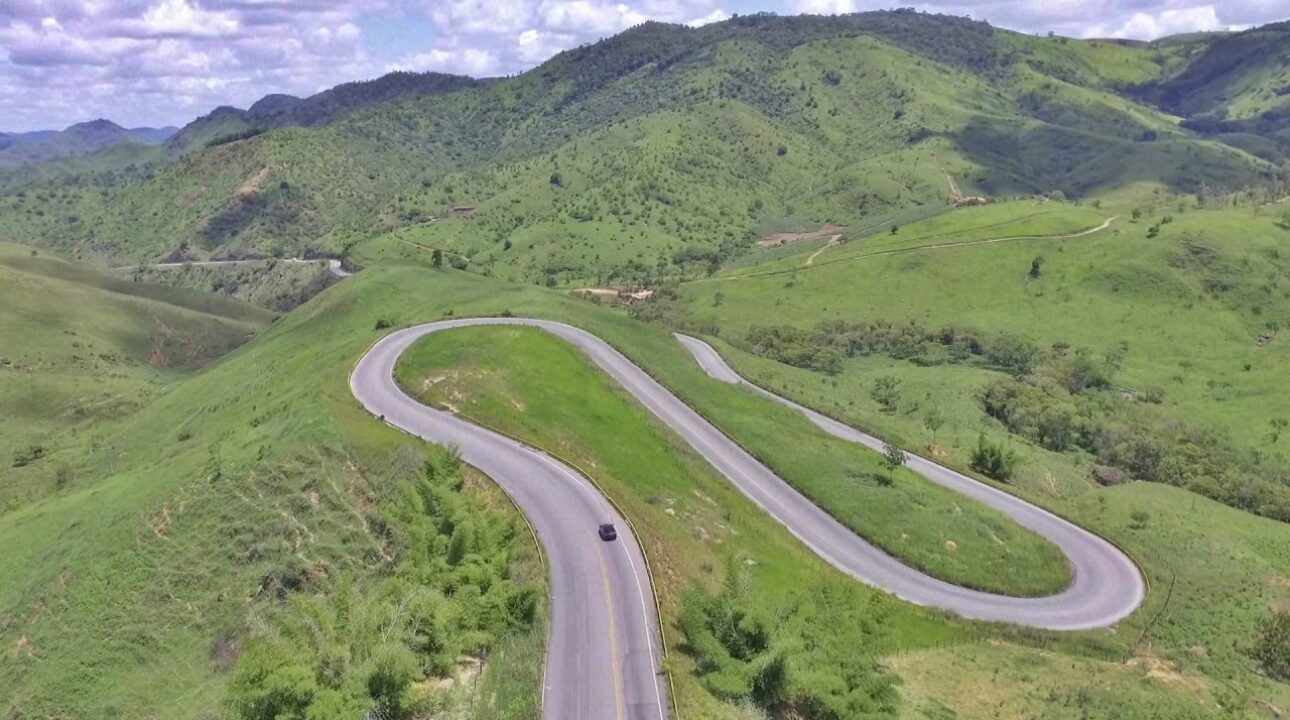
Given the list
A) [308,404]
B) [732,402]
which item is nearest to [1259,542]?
[732,402]

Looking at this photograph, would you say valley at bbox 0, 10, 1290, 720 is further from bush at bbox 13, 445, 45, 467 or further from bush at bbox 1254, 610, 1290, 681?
bush at bbox 13, 445, 45, 467

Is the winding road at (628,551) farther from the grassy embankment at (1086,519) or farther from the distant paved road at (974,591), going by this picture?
the grassy embankment at (1086,519)

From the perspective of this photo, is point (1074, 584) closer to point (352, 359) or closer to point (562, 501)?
point (562, 501)

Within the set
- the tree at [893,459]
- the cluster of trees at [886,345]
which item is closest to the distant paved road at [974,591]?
the tree at [893,459]

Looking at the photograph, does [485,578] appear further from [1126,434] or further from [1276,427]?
[1276,427]

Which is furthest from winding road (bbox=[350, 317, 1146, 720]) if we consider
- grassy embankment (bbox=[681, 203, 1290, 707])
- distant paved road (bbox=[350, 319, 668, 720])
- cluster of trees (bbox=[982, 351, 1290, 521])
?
cluster of trees (bbox=[982, 351, 1290, 521])

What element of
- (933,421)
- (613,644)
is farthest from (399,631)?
(933,421)
